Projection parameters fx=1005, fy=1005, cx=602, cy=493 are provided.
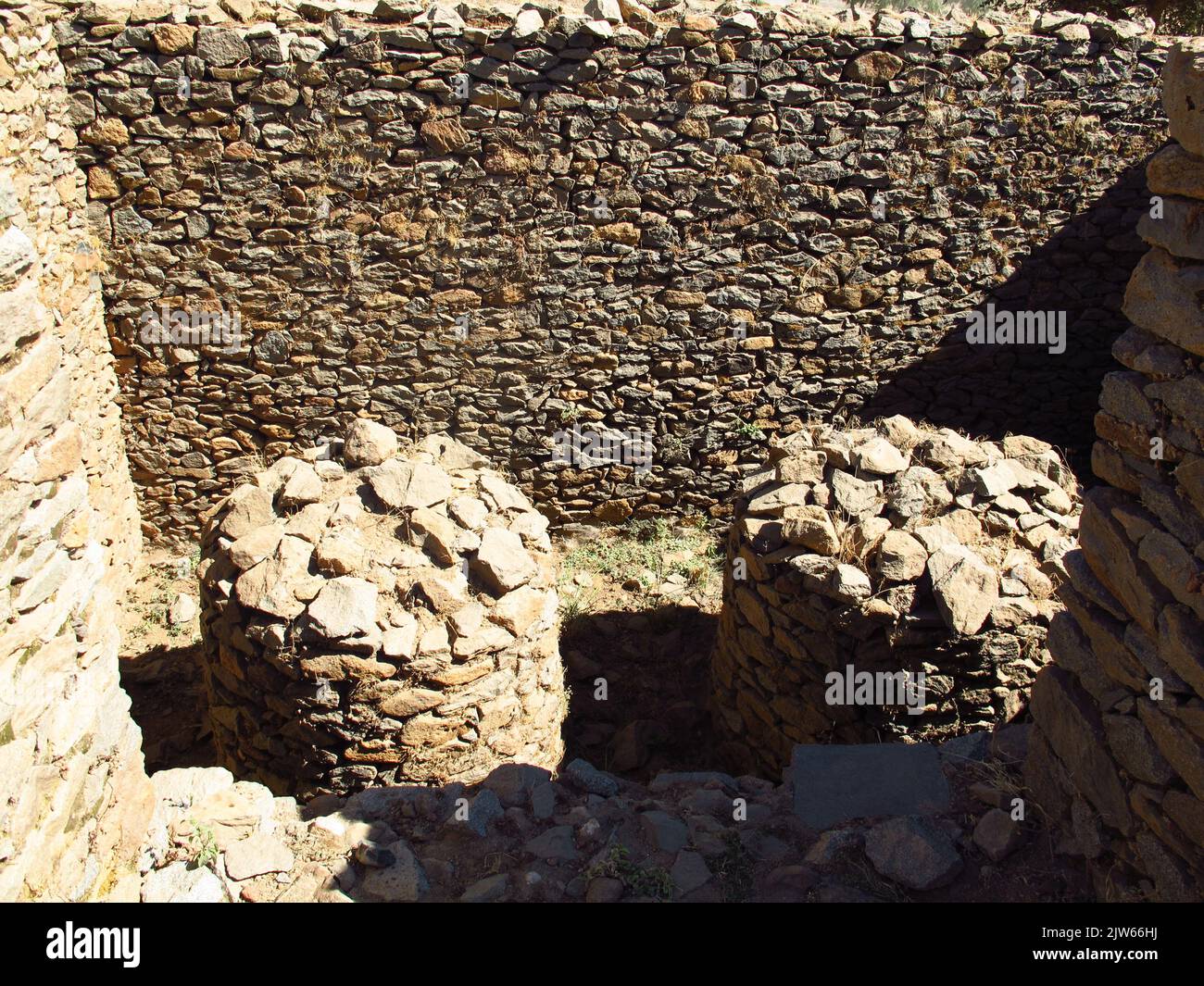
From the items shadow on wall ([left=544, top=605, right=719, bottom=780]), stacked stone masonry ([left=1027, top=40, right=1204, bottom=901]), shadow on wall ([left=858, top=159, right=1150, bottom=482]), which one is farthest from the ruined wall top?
stacked stone masonry ([left=1027, top=40, right=1204, bottom=901])

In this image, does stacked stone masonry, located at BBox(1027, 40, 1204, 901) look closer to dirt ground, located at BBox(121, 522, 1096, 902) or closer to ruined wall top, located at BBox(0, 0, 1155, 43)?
dirt ground, located at BBox(121, 522, 1096, 902)

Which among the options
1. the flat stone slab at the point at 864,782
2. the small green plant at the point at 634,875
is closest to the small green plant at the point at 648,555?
the flat stone slab at the point at 864,782

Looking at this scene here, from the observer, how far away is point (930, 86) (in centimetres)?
701

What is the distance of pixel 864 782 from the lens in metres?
4.06

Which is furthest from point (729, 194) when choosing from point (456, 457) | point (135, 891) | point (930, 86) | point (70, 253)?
point (135, 891)

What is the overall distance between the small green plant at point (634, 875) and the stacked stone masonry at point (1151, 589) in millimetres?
1400

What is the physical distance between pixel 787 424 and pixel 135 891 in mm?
5850

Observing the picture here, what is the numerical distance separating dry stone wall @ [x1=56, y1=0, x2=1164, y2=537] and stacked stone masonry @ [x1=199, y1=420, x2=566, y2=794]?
6.86 ft

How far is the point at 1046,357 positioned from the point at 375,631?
6080 mm

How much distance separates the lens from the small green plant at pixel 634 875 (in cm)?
355

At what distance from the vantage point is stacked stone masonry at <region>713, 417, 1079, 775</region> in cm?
485

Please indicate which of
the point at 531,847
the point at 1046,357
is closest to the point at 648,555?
the point at 1046,357

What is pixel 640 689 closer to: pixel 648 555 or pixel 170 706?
pixel 648 555

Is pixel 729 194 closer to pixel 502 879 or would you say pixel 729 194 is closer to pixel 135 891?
pixel 502 879
